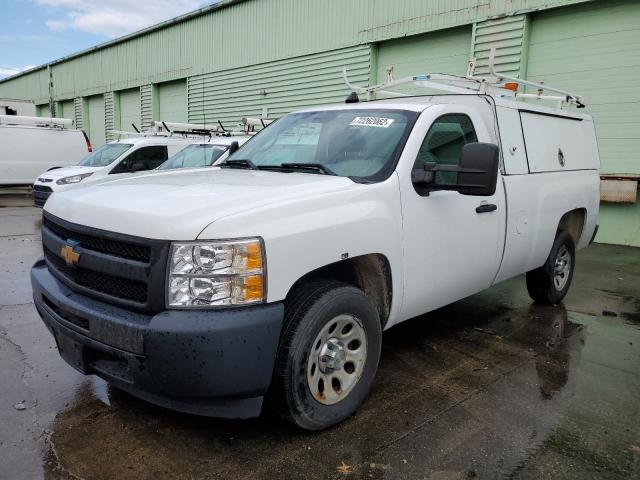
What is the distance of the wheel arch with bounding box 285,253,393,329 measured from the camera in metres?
3.19

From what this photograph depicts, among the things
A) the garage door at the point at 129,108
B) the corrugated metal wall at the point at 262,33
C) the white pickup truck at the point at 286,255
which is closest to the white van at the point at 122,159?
the corrugated metal wall at the point at 262,33

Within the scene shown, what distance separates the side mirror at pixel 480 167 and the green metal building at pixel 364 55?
693 centimetres

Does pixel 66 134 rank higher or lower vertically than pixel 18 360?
higher

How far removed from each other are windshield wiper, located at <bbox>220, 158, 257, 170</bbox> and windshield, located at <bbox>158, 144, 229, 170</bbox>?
19.5 ft

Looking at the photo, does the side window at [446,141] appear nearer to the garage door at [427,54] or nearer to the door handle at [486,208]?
the door handle at [486,208]

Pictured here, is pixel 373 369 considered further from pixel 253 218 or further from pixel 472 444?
pixel 253 218

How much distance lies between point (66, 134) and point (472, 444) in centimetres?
1727

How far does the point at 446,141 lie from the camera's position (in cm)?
392

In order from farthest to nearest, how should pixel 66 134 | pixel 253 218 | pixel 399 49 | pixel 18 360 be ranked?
1. pixel 66 134
2. pixel 399 49
3. pixel 18 360
4. pixel 253 218

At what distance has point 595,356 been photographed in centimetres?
430

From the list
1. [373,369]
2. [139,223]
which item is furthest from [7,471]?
[373,369]

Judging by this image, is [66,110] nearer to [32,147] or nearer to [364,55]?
[32,147]

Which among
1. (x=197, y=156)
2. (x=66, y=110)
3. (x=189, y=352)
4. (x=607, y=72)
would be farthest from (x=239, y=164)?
(x=66, y=110)

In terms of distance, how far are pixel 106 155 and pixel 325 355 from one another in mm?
10890
